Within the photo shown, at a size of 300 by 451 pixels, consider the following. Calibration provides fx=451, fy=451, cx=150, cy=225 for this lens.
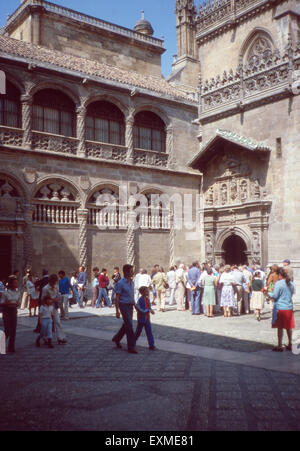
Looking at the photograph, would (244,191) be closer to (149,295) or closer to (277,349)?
(149,295)

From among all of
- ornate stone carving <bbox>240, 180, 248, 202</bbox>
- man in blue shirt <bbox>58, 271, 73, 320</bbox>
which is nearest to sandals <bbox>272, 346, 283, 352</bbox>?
man in blue shirt <bbox>58, 271, 73, 320</bbox>

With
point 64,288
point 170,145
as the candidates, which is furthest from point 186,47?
point 64,288

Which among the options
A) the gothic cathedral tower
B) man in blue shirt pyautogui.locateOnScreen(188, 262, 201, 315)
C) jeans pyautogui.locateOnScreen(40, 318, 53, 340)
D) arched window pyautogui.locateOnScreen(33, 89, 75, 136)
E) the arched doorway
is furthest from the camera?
the gothic cathedral tower

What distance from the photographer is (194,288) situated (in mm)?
14883

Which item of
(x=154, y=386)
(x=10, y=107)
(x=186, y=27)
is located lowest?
(x=154, y=386)

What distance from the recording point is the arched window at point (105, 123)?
74.6ft

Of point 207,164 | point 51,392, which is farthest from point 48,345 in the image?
point 207,164

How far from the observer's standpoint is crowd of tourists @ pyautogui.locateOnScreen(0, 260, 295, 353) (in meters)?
8.66

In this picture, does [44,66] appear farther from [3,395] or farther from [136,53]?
[3,395]

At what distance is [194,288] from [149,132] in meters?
12.1

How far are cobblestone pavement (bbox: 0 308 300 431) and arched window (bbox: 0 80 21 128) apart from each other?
41.5 ft

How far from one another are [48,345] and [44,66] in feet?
48.6

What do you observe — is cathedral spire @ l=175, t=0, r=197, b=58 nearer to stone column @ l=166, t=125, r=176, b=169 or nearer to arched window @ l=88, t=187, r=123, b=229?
stone column @ l=166, t=125, r=176, b=169

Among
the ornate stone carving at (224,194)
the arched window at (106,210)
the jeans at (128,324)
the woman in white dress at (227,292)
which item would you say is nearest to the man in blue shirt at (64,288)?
the woman in white dress at (227,292)
